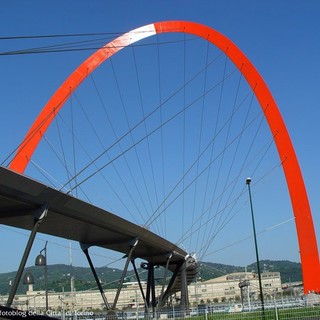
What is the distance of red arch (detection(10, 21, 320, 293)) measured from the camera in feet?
133

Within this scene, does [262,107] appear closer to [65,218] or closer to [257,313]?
[65,218]

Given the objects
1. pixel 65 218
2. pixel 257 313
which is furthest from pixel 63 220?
pixel 257 313

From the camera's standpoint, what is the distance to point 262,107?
4600cm

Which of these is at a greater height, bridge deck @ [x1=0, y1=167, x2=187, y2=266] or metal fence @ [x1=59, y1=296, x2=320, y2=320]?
bridge deck @ [x1=0, y1=167, x2=187, y2=266]

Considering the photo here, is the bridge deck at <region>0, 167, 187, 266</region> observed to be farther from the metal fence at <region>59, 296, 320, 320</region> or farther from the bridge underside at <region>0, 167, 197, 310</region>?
the metal fence at <region>59, 296, 320, 320</region>

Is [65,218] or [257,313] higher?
[65,218]

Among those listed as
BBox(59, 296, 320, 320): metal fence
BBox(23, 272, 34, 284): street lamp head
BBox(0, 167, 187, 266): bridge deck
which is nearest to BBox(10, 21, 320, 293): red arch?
BBox(0, 167, 187, 266): bridge deck

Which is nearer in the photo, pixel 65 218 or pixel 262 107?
pixel 65 218

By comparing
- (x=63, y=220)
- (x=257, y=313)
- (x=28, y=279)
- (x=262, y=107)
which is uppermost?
(x=262, y=107)

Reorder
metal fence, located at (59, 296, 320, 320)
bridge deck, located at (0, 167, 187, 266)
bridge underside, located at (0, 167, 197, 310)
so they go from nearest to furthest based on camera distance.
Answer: bridge deck, located at (0, 167, 187, 266)
bridge underside, located at (0, 167, 197, 310)
metal fence, located at (59, 296, 320, 320)

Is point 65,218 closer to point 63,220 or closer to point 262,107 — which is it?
point 63,220

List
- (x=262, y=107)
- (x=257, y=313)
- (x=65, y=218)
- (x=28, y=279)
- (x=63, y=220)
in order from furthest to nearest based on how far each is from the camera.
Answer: (x=262, y=107) < (x=63, y=220) < (x=65, y=218) < (x=28, y=279) < (x=257, y=313)

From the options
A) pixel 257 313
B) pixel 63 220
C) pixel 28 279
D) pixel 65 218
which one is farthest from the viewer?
pixel 63 220

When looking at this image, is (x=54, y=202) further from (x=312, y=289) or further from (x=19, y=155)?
(x=312, y=289)
